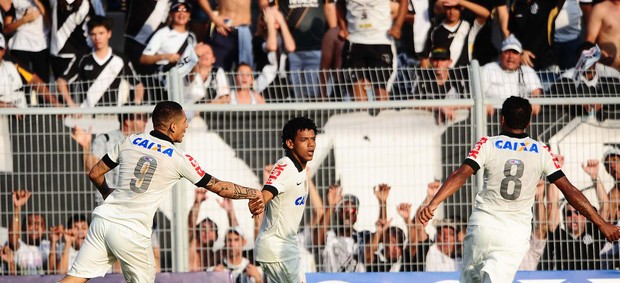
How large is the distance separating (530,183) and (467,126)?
7.57ft

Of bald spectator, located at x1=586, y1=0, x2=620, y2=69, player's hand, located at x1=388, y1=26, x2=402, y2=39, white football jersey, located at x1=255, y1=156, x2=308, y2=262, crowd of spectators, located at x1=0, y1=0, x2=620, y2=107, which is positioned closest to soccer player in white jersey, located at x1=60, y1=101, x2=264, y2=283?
white football jersey, located at x1=255, y1=156, x2=308, y2=262

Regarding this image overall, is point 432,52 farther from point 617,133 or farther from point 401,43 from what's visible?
point 617,133

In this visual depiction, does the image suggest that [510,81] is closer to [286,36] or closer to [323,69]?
[323,69]

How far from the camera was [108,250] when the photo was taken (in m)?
8.22

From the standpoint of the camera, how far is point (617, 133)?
10.6m

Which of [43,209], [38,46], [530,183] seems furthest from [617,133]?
[38,46]

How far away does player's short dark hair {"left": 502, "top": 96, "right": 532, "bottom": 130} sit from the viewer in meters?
8.23

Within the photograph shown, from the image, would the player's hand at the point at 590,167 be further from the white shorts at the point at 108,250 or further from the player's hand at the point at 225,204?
the white shorts at the point at 108,250

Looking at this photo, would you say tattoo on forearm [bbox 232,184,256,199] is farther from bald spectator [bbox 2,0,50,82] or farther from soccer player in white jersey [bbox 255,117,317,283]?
bald spectator [bbox 2,0,50,82]

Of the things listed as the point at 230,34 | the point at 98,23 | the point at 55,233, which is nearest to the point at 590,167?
the point at 230,34

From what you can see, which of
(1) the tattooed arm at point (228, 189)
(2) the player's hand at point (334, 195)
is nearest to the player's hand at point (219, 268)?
(2) the player's hand at point (334, 195)

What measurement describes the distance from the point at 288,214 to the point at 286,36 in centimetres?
491

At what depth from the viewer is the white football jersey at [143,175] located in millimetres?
8125

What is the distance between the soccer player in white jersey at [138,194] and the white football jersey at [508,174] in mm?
1790
